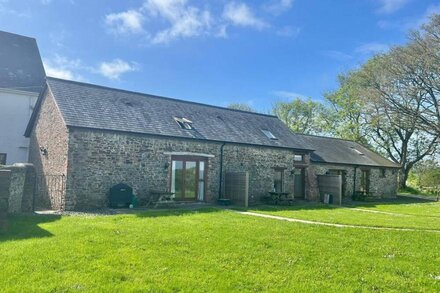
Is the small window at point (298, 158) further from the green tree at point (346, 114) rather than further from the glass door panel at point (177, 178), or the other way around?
the green tree at point (346, 114)

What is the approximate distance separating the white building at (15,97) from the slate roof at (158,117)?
298 cm

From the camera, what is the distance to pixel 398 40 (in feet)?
90.6

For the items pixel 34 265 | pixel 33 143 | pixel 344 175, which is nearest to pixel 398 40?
pixel 344 175

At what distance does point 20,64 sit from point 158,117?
13.6m

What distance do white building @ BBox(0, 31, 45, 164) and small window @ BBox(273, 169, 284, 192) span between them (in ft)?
53.3

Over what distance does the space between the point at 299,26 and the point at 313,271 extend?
13100mm

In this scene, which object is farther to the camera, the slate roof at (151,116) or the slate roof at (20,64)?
the slate roof at (20,64)

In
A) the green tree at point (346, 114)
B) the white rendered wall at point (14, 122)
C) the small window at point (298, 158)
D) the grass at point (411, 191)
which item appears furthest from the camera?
the green tree at point (346, 114)

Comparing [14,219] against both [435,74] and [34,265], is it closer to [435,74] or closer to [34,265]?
[34,265]

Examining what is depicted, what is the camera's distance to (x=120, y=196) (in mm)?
15547

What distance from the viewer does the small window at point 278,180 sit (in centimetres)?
2197

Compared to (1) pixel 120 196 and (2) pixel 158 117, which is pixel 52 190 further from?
(2) pixel 158 117

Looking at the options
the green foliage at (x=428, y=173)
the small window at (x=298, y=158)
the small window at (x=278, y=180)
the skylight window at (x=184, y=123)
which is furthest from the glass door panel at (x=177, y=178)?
the green foliage at (x=428, y=173)

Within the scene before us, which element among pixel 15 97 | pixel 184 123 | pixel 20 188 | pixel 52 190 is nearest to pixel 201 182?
pixel 184 123
